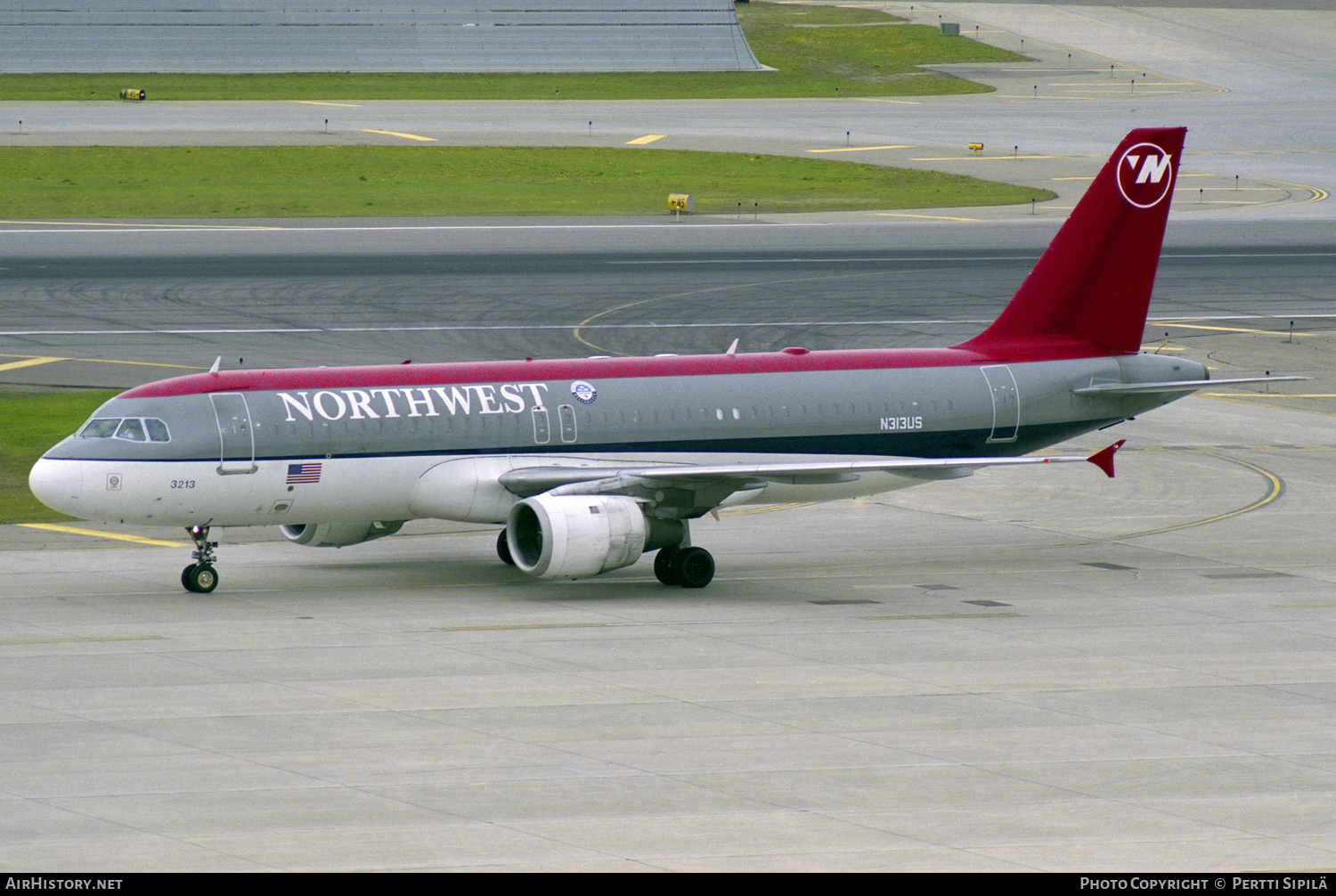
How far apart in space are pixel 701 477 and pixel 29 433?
2301cm

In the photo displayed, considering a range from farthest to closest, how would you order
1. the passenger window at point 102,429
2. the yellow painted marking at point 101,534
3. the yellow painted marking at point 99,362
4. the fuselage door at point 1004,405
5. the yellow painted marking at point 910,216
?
the yellow painted marking at point 910,216, the yellow painted marking at point 99,362, the yellow painted marking at point 101,534, the fuselage door at point 1004,405, the passenger window at point 102,429

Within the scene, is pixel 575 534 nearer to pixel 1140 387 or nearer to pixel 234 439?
pixel 234 439

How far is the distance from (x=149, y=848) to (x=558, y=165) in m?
93.4

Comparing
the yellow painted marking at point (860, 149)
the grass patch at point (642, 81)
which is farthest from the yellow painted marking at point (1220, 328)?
the grass patch at point (642, 81)

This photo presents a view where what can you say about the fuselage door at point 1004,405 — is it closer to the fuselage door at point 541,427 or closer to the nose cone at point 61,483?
the fuselage door at point 541,427

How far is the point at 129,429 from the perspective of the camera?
33.8m

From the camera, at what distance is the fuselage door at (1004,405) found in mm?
39594

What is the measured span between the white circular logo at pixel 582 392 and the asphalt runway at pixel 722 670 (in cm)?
368

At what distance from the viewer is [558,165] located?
364 ft

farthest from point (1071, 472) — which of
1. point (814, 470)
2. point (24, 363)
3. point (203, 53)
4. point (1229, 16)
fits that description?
point (1229, 16)

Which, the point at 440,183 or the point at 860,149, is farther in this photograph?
the point at 860,149

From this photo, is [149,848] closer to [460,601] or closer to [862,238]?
[460,601]

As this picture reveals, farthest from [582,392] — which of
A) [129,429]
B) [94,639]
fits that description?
[94,639]

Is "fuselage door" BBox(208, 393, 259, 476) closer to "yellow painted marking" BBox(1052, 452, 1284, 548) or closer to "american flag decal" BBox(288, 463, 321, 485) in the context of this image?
"american flag decal" BBox(288, 463, 321, 485)
